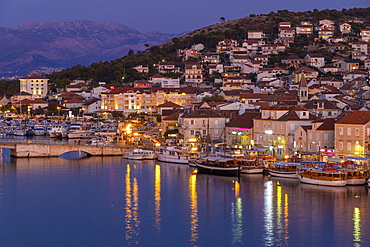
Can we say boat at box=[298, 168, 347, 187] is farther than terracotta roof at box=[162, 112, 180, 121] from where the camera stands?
No

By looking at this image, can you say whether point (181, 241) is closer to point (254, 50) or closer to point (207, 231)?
point (207, 231)

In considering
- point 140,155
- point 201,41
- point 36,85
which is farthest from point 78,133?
point 201,41

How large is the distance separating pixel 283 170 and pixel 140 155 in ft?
41.4

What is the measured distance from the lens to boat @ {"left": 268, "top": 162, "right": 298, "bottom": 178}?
123 ft

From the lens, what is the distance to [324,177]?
114 ft

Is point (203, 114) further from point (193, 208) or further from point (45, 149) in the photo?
point (193, 208)

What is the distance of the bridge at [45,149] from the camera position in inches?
1881

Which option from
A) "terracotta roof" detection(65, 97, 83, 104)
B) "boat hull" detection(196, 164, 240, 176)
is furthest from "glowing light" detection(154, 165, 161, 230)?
"terracotta roof" detection(65, 97, 83, 104)

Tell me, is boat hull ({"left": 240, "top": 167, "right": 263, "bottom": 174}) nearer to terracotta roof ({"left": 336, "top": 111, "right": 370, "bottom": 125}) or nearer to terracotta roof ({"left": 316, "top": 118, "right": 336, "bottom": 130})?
terracotta roof ({"left": 316, "top": 118, "right": 336, "bottom": 130})

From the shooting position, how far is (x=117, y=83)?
9431cm

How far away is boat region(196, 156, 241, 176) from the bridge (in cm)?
1022

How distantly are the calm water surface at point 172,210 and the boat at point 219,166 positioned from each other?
716mm

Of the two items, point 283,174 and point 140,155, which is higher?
point 140,155

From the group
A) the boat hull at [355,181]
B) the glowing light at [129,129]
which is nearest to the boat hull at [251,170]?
the boat hull at [355,181]
